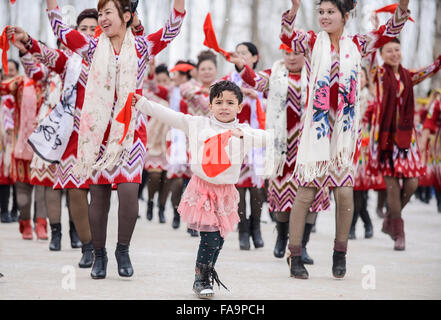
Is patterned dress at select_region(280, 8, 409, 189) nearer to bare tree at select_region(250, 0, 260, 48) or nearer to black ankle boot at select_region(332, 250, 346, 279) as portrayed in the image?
black ankle boot at select_region(332, 250, 346, 279)

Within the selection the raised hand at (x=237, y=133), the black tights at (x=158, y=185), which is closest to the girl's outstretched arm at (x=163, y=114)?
the raised hand at (x=237, y=133)

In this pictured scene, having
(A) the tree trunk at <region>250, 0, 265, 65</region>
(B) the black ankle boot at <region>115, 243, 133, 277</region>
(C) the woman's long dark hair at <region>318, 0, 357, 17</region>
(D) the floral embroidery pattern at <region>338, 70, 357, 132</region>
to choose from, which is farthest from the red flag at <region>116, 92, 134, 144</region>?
(A) the tree trunk at <region>250, 0, 265, 65</region>

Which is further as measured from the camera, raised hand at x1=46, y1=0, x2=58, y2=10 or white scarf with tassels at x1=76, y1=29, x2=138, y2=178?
raised hand at x1=46, y1=0, x2=58, y2=10

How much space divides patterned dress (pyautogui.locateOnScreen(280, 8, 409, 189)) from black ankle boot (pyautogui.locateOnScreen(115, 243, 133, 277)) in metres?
1.34

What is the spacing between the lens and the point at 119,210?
5.32 m

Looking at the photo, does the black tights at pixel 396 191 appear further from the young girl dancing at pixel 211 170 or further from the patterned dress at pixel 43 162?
the young girl dancing at pixel 211 170

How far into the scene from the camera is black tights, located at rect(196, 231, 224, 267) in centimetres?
466

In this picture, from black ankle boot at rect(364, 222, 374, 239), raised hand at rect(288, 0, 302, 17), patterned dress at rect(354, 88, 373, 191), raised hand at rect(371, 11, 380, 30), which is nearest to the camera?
raised hand at rect(288, 0, 302, 17)

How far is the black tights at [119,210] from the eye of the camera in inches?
208

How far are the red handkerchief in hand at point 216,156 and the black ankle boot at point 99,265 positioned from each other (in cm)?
115

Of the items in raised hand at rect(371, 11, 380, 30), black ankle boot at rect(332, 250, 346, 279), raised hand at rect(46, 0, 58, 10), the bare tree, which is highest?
the bare tree
